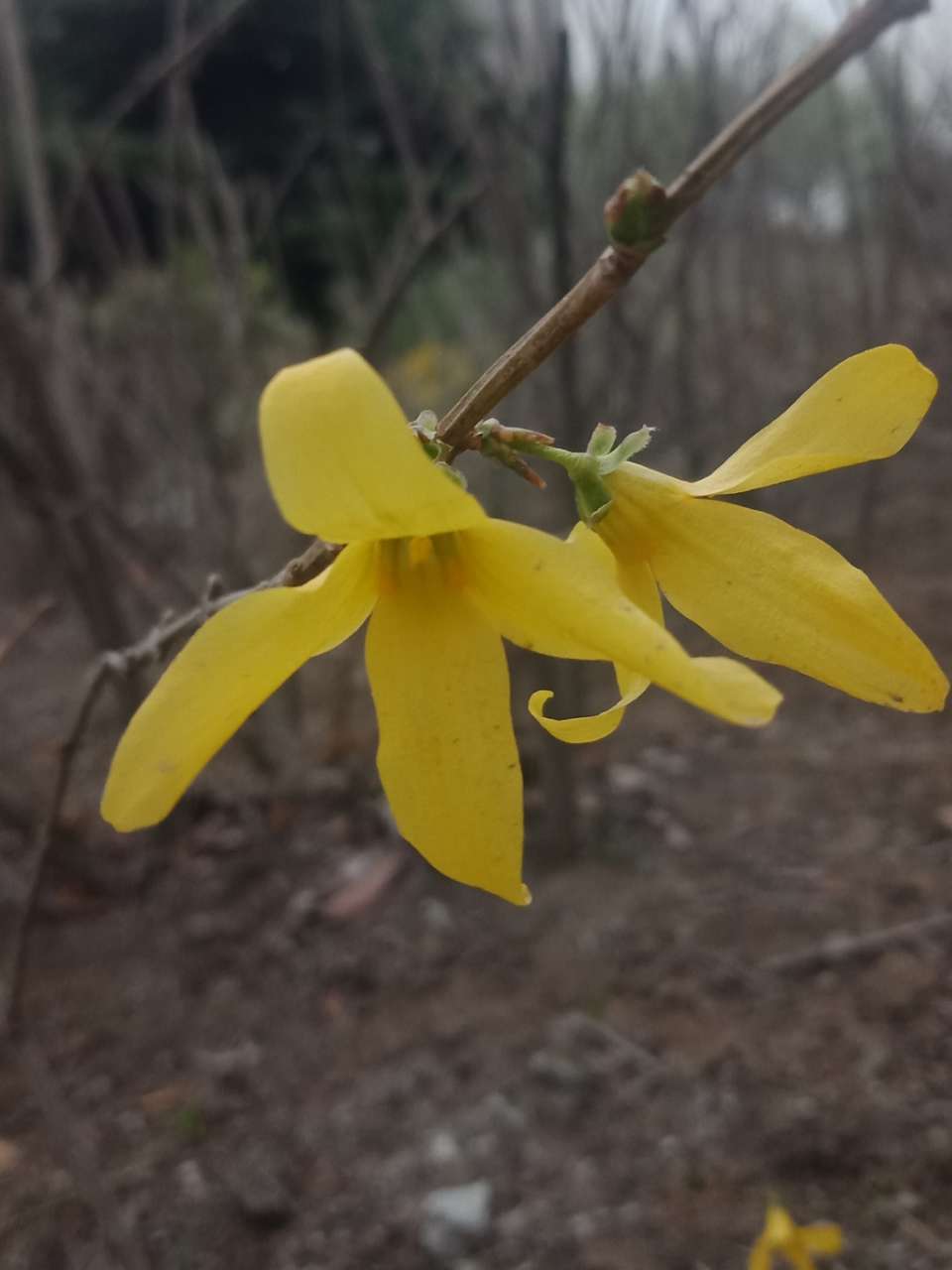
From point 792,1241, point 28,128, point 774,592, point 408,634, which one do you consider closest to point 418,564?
point 408,634

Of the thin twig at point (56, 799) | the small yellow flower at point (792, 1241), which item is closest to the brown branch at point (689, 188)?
the thin twig at point (56, 799)

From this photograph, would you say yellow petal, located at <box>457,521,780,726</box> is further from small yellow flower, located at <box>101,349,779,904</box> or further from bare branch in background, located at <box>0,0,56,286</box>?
bare branch in background, located at <box>0,0,56,286</box>

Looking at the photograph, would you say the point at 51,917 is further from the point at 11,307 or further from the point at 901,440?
the point at 901,440

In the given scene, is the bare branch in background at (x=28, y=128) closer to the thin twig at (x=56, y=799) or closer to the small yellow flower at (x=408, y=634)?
the thin twig at (x=56, y=799)

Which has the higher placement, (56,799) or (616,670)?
(616,670)

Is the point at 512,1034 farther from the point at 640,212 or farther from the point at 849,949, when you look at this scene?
the point at 640,212

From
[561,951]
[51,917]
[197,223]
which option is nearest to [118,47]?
[197,223]
